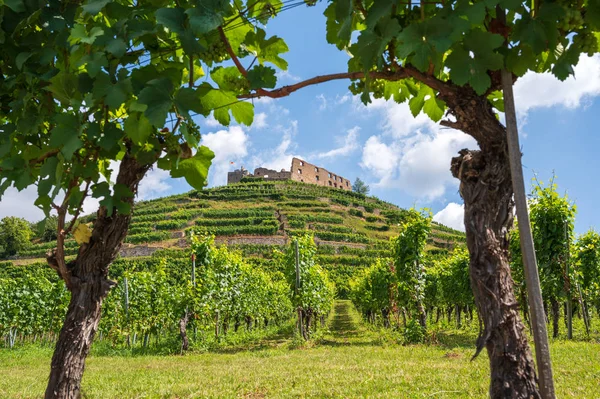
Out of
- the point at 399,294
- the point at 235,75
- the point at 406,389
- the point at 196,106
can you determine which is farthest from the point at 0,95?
the point at 399,294

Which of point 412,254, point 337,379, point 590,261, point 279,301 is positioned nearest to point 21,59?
point 337,379

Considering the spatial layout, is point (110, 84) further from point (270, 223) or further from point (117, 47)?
point (270, 223)

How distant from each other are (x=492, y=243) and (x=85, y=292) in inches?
87.4

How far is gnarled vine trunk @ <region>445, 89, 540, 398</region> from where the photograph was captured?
141 centimetres

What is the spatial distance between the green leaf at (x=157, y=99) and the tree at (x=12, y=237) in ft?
211

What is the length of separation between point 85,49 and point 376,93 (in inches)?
48.1

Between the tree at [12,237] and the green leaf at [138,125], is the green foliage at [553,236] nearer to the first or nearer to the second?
the green leaf at [138,125]

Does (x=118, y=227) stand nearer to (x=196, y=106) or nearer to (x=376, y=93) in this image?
(x=196, y=106)

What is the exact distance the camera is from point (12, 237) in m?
56.0

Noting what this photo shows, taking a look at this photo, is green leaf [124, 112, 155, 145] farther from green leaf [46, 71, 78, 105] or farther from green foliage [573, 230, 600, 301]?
green foliage [573, 230, 600, 301]

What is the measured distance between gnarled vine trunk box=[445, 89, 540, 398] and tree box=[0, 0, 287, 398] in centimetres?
79

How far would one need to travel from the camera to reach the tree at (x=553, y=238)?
11672mm

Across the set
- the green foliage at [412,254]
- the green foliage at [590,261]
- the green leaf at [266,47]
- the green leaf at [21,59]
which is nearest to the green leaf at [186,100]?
the green leaf at [266,47]

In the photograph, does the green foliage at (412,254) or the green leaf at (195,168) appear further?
the green foliage at (412,254)
